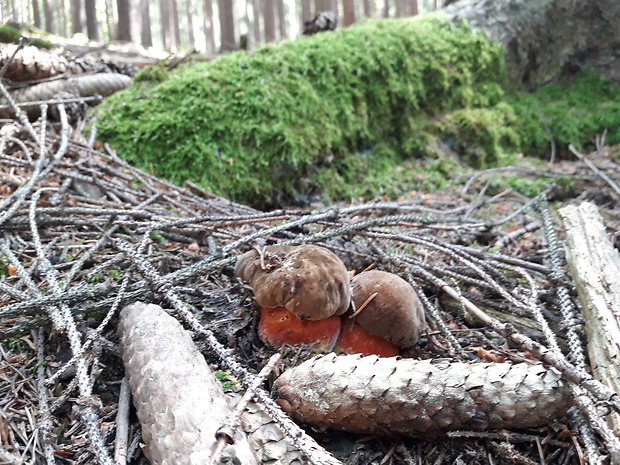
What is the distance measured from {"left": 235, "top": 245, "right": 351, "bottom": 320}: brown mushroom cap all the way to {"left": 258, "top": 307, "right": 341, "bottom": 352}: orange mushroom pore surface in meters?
0.09

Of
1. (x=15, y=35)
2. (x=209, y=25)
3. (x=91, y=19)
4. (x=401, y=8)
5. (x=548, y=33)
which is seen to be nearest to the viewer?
(x=15, y=35)

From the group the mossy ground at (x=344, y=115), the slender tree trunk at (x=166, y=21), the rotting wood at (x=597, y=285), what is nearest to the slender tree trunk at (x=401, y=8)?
the slender tree trunk at (x=166, y=21)

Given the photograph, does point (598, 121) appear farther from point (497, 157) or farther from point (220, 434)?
point (220, 434)

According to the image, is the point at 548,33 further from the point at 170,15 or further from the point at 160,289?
the point at 170,15

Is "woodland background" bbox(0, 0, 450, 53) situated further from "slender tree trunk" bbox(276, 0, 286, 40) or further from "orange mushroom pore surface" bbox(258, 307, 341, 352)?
"orange mushroom pore surface" bbox(258, 307, 341, 352)

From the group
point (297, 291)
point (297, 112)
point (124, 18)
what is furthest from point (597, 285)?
point (124, 18)

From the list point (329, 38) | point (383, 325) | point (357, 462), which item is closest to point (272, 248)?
point (383, 325)

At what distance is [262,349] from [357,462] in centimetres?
53

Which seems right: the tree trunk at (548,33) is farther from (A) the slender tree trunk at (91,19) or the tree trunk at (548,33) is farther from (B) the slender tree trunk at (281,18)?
(B) the slender tree trunk at (281,18)

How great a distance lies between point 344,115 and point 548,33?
14.0 feet

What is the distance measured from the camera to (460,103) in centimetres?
540

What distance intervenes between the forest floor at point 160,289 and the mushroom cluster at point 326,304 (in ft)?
0.30

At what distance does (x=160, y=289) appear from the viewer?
1.56 metres

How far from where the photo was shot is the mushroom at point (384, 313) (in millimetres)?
1578
